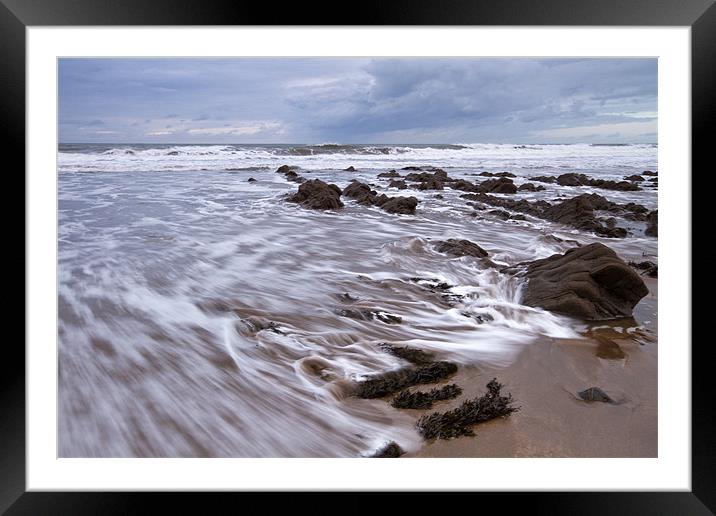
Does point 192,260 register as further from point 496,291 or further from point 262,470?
point 262,470

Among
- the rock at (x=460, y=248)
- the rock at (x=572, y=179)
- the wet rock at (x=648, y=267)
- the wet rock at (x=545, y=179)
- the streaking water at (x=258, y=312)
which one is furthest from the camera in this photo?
the wet rock at (x=545, y=179)

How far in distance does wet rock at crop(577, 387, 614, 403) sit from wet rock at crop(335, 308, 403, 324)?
116 centimetres

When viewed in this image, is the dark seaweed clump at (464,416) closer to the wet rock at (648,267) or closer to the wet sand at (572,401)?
the wet sand at (572,401)

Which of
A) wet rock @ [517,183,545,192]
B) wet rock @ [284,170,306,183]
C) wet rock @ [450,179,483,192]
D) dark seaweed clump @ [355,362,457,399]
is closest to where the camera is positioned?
dark seaweed clump @ [355,362,457,399]

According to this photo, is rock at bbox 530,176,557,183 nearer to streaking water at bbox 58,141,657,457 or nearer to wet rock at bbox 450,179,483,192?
streaking water at bbox 58,141,657,457

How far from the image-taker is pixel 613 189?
6.77 m

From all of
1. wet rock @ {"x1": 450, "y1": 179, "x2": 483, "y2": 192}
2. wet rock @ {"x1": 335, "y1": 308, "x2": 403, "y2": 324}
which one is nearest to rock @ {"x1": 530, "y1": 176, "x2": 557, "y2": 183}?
wet rock @ {"x1": 450, "y1": 179, "x2": 483, "y2": 192}

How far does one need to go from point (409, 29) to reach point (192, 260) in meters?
3.26

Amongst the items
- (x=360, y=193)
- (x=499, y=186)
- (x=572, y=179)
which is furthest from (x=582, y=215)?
(x=360, y=193)

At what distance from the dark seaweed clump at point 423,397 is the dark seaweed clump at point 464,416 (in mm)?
97

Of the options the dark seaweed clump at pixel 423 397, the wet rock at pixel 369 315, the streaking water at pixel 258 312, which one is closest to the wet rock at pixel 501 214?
the streaking water at pixel 258 312

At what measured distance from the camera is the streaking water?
2018 millimetres

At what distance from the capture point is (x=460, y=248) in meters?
4.23

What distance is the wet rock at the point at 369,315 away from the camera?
3008mm
